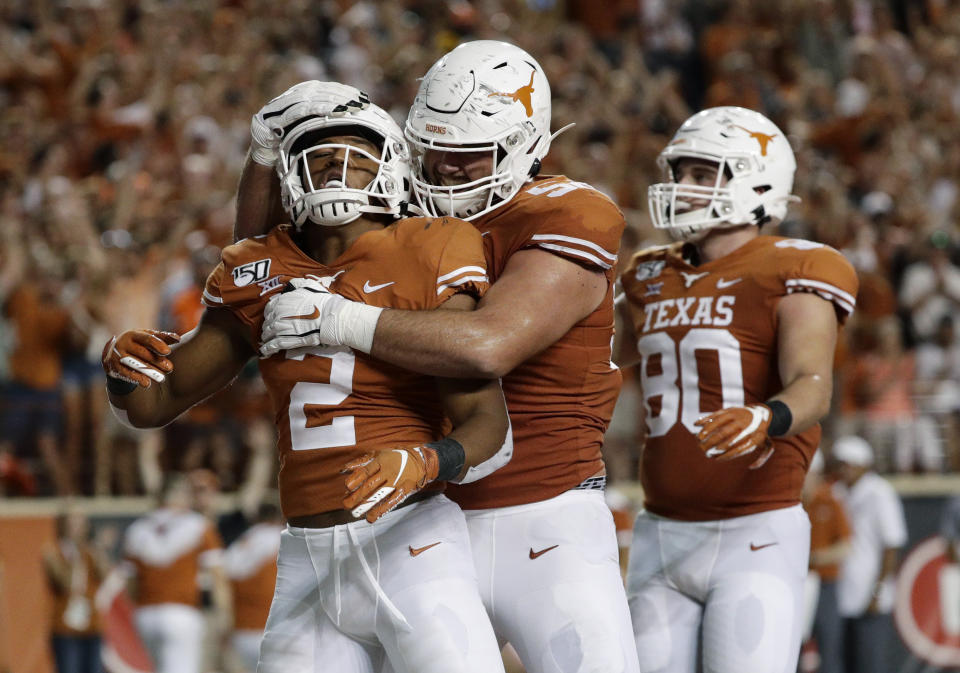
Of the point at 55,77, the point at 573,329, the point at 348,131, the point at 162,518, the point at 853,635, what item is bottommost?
the point at 853,635

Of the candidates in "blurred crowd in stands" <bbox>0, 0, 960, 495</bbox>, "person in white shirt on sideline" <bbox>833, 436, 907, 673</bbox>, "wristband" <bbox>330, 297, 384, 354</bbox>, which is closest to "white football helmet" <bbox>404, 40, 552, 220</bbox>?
"wristband" <bbox>330, 297, 384, 354</bbox>

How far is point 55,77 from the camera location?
37.2 ft

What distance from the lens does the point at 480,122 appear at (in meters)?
3.18

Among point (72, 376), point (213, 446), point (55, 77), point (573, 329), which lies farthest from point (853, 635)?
point (55, 77)

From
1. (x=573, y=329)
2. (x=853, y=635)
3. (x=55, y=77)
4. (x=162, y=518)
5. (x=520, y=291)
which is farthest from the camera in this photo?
(x=55, y=77)

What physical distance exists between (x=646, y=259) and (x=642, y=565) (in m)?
0.96

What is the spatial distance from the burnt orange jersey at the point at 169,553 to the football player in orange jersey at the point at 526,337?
17.8ft

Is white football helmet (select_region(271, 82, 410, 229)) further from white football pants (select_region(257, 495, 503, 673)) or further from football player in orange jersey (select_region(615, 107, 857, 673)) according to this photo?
football player in orange jersey (select_region(615, 107, 857, 673))

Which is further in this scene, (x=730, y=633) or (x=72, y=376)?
(x=72, y=376)

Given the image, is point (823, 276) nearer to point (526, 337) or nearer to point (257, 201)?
point (526, 337)

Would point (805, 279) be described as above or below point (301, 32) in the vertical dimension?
below

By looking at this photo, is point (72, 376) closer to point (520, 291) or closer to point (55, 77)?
point (55, 77)

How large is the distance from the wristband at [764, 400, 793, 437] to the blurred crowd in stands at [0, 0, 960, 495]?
17.5 ft

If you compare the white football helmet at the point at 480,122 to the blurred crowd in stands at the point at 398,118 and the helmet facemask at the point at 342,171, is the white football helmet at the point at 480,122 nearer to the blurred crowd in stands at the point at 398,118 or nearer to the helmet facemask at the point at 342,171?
the helmet facemask at the point at 342,171
